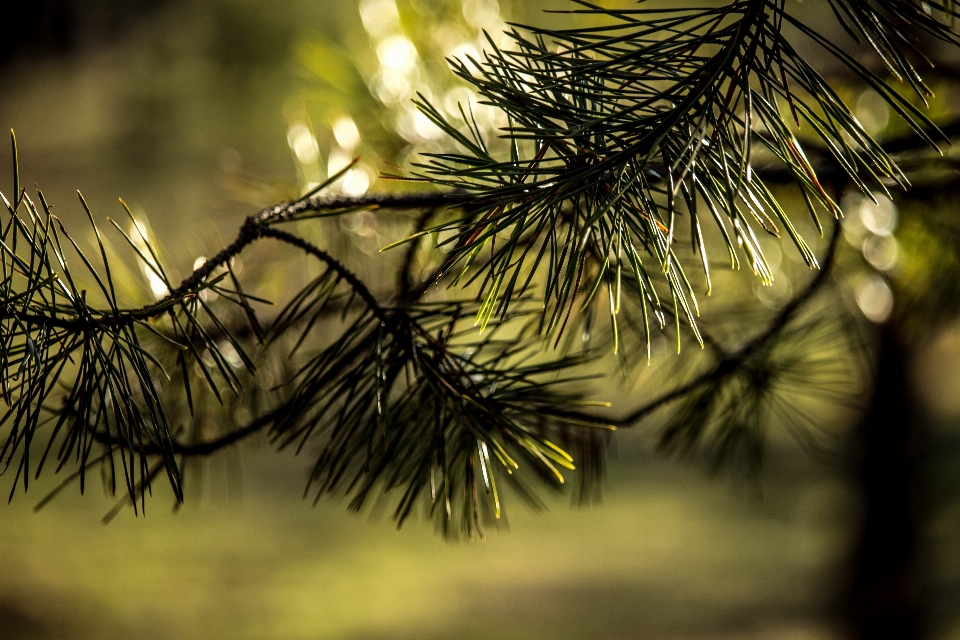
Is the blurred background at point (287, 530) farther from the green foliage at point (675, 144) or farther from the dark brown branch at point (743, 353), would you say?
the green foliage at point (675, 144)

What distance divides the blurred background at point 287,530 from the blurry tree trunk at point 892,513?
2.1 inches

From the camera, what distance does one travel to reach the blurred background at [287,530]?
1.38m

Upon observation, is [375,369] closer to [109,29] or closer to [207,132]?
[109,29]

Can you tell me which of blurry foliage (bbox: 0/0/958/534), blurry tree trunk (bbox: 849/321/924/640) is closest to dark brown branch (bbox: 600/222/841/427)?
blurry foliage (bbox: 0/0/958/534)

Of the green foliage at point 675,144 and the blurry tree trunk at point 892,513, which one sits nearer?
the green foliage at point 675,144

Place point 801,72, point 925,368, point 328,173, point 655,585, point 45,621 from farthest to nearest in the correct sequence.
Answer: point 655,585 → point 45,621 → point 925,368 → point 328,173 → point 801,72

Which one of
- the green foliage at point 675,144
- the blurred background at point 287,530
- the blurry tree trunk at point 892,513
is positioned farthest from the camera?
the blurred background at point 287,530

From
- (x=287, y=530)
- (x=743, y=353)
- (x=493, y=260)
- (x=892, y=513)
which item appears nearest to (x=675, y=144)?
(x=493, y=260)

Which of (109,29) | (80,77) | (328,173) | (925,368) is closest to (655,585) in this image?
(925,368)

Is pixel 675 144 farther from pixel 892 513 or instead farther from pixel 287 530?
pixel 287 530

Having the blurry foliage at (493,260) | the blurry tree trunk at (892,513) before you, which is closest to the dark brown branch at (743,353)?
the blurry foliage at (493,260)

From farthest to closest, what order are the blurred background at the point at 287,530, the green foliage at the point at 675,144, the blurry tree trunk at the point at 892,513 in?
1. the blurred background at the point at 287,530
2. the blurry tree trunk at the point at 892,513
3. the green foliage at the point at 675,144

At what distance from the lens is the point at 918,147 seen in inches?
9.4

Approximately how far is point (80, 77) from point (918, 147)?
2.13 meters
